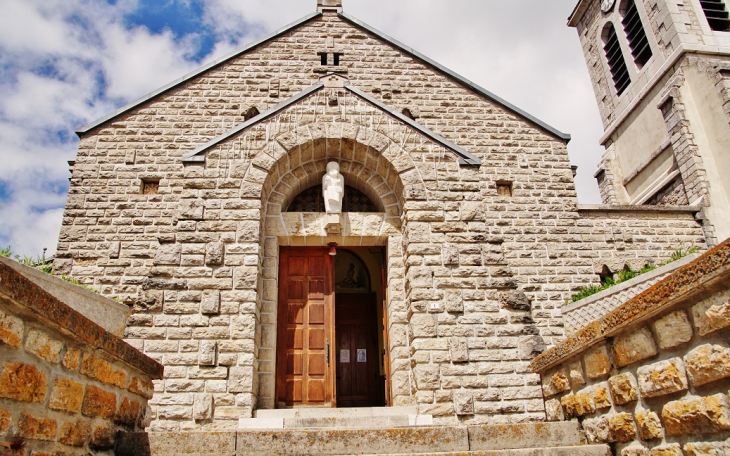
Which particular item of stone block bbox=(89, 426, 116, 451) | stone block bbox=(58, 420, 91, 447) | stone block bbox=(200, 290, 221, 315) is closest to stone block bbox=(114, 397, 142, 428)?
stone block bbox=(89, 426, 116, 451)

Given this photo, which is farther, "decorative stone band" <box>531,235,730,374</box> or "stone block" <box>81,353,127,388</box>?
"stone block" <box>81,353,127,388</box>

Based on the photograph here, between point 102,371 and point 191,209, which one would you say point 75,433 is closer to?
point 102,371

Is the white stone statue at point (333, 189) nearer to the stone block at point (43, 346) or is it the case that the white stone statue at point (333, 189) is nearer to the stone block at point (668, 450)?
the stone block at point (43, 346)

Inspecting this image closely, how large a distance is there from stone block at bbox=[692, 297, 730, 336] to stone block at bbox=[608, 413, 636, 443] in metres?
0.99

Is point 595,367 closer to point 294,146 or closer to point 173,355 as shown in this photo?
point 173,355

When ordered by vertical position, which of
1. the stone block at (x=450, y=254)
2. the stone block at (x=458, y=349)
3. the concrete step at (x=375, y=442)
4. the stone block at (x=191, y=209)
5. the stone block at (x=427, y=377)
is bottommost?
the concrete step at (x=375, y=442)

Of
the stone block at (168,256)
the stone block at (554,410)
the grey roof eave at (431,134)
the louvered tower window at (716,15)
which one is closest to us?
the stone block at (554,410)

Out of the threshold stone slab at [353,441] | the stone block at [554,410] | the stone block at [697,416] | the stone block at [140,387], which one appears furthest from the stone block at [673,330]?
the stone block at [140,387]

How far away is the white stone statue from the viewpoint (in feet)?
26.6

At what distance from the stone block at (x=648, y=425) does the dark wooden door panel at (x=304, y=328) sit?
510 centimetres

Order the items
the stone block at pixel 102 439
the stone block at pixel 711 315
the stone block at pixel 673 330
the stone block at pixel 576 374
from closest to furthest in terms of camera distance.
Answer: the stone block at pixel 711 315, the stone block at pixel 673 330, the stone block at pixel 102 439, the stone block at pixel 576 374

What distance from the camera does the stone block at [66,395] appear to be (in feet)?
8.67

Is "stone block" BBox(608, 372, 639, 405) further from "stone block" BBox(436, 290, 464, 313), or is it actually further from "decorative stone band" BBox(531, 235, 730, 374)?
"stone block" BBox(436, 290, 464, 313)

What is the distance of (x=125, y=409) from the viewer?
3607 millimetres
